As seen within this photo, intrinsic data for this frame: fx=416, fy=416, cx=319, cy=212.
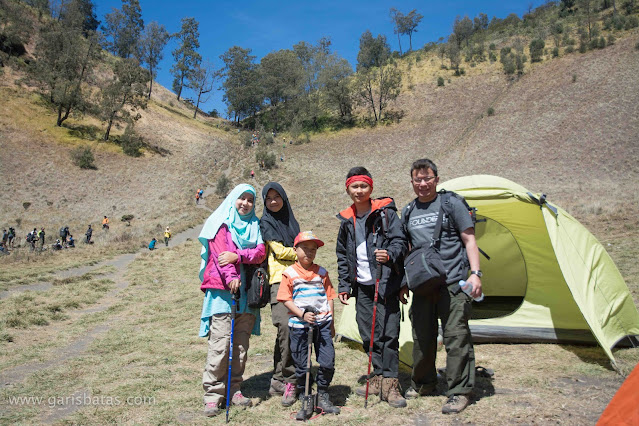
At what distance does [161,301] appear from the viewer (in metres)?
9.12

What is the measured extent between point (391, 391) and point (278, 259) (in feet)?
4.91

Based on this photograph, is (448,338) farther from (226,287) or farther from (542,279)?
(542,279)

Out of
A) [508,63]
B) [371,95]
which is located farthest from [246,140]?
[508,63]

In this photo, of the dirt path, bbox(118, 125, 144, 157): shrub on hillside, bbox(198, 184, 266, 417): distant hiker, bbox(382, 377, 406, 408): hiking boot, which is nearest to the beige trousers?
bbox(198, 184, 266, 417): distant hiker

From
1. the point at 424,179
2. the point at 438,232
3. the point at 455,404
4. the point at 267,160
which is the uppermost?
the point at 267,160

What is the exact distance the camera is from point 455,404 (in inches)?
128

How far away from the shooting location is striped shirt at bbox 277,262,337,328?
3.49 meters

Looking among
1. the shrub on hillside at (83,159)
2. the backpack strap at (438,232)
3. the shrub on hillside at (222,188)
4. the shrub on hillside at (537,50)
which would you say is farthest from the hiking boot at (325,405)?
the shrub on hillside at (537,50)

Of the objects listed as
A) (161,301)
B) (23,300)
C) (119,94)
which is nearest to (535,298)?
(161,301)

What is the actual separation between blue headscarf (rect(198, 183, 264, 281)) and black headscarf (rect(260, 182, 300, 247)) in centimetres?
11

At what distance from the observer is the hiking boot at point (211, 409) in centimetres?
346

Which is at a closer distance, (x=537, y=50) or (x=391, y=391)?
(x=391, y=391)

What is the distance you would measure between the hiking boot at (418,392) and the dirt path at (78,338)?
304 centimetres

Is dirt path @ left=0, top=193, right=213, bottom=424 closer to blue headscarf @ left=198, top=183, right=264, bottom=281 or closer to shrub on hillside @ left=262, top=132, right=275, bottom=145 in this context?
blue headscarf @ left=198, top=183, right=264, bottom=281
